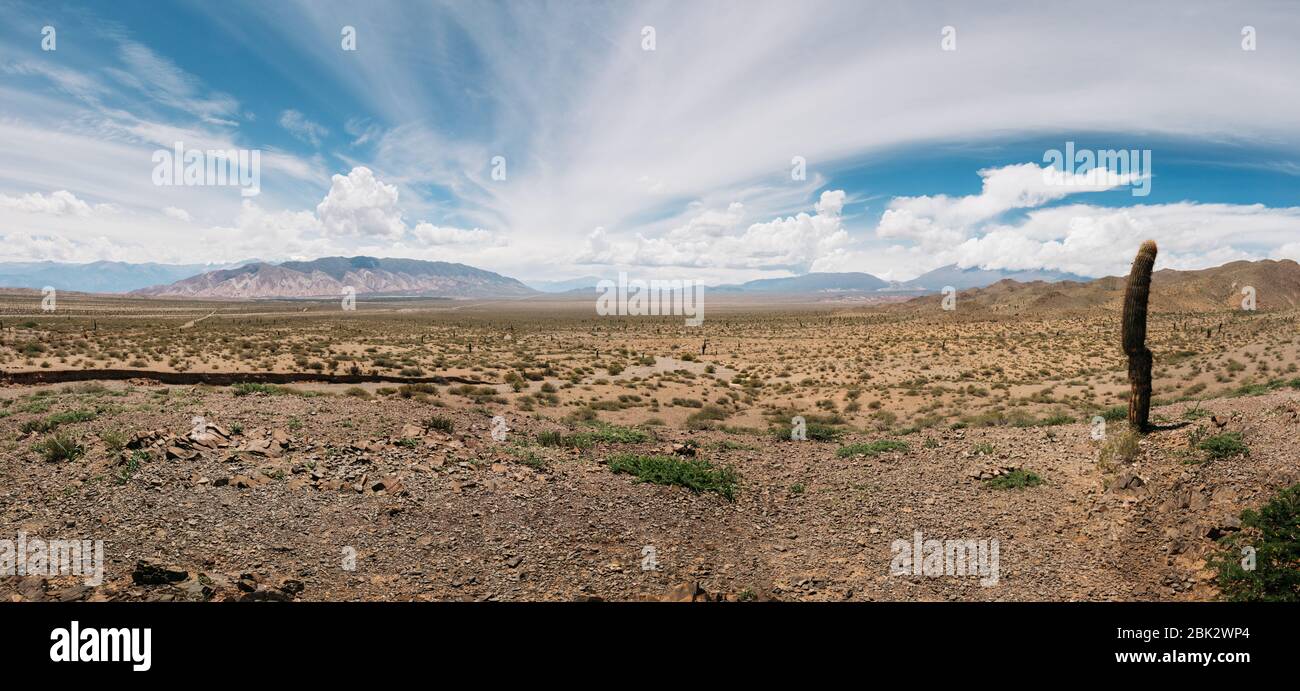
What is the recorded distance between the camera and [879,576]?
7516mm

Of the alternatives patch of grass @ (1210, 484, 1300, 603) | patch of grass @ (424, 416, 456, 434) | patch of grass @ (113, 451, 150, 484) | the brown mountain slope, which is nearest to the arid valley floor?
patch of grass @ (113, 451, 150, 484)

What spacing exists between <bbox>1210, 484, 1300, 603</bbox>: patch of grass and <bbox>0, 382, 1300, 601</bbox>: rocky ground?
241 mm

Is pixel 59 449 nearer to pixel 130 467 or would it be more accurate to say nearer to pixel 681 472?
Result: pixel 130 467

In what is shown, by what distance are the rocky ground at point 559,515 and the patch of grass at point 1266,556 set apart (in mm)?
241

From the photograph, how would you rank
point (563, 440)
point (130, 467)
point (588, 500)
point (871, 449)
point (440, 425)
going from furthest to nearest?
point (871, 449) < point (563, 440) < point (440, 425) < point (588, 500) < point (130, 467)

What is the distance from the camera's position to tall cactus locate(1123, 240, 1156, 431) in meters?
11.1

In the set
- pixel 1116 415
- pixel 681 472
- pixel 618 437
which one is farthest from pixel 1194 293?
pixel 681 472

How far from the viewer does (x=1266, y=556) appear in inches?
251

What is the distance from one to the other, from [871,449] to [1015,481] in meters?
3.20

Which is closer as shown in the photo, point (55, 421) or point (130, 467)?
point (130, 467)

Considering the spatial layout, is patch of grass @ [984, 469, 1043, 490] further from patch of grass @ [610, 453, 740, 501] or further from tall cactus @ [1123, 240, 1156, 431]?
patch of grass @ [610, 453, 740, 501]
